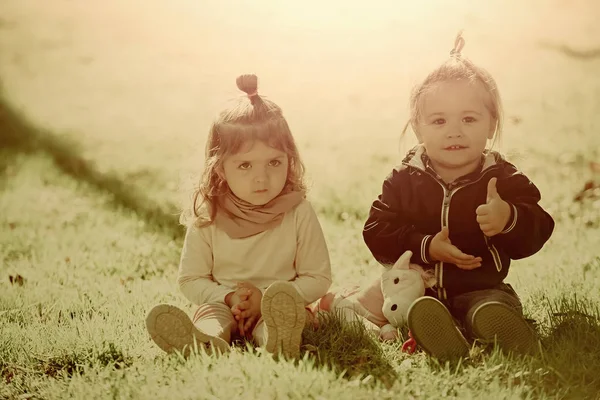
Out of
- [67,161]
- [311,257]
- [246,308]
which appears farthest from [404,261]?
[67,161]

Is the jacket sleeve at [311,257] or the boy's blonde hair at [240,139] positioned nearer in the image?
the boy's blonde hair at [240,139]

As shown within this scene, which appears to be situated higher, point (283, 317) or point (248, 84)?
point (248, 84)

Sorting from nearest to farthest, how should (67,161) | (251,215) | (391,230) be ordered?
(251,215) → (391,230) → (67,161)

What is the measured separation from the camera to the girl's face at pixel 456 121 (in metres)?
3.42

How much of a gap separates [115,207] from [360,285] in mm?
2726

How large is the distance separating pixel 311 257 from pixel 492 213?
2.91 ft

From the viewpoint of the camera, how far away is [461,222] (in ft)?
11.5

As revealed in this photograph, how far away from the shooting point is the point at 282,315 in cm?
291

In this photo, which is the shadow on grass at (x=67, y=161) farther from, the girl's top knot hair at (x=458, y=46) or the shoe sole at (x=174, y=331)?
the girl's top knot hair at (x=458, y=46)

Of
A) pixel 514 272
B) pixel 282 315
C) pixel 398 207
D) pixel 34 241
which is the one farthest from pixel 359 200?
pixel 282 315

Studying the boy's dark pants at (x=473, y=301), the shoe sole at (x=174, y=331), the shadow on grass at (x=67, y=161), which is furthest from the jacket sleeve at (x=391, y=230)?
the shadow on grass at (x=67, y=161)

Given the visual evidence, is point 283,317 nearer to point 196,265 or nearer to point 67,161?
point 196,265

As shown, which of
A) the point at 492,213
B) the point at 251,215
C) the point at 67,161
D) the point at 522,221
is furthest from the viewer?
the point at 67,161

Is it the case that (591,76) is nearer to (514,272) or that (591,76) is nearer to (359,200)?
(359,200)
